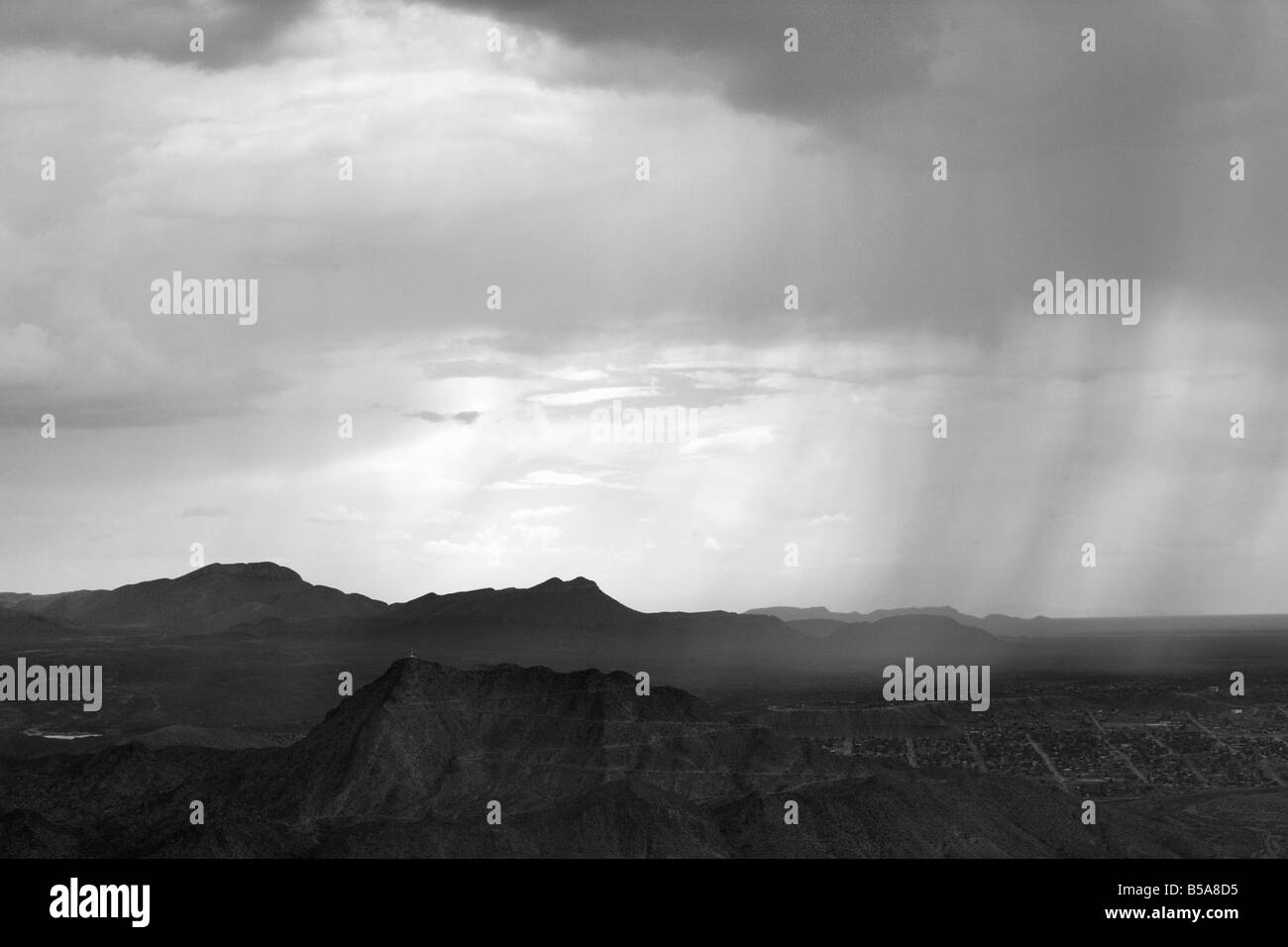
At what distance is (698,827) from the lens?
118 metres

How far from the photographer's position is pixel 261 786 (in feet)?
472
